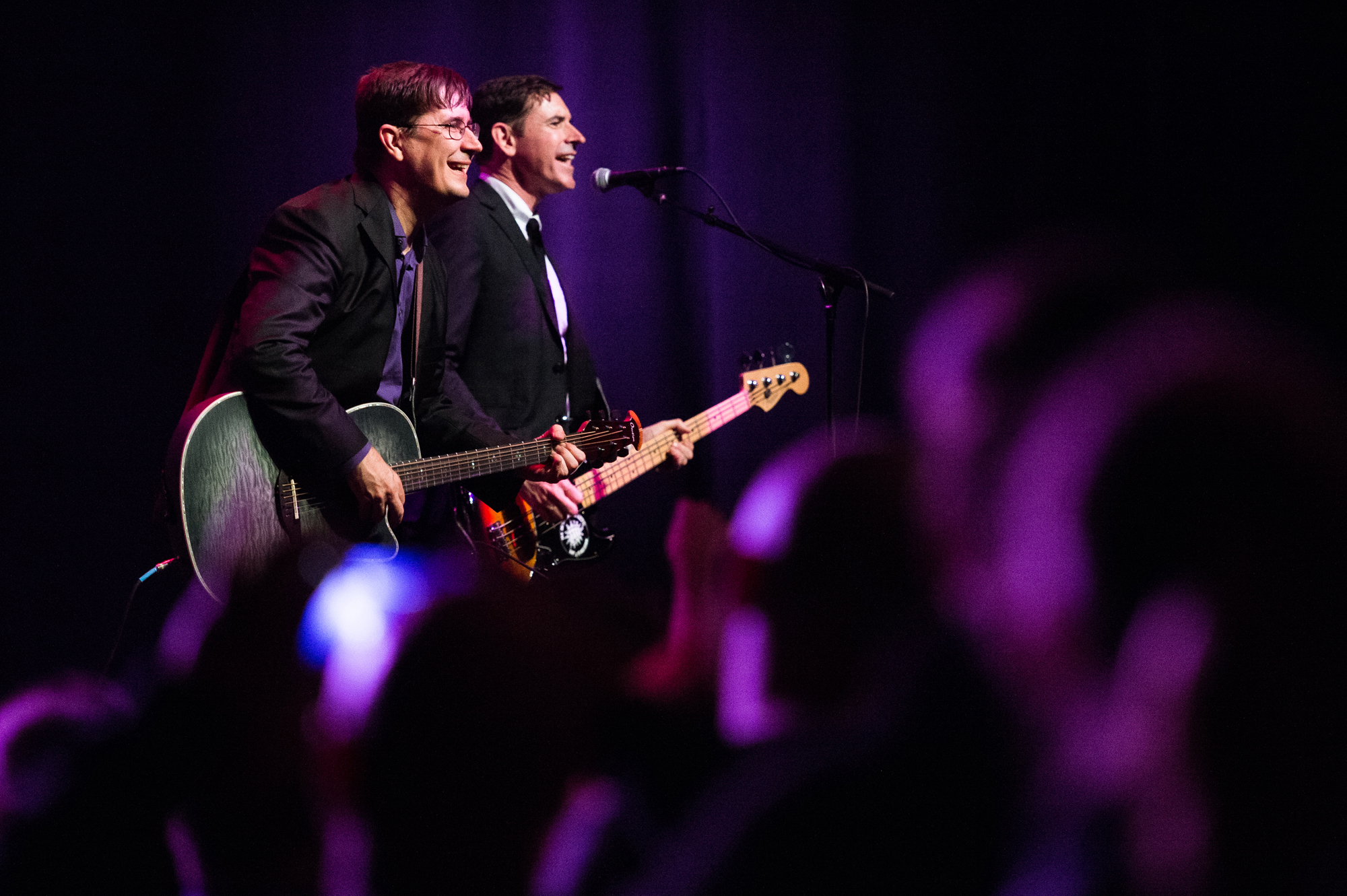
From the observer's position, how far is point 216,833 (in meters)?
0.86

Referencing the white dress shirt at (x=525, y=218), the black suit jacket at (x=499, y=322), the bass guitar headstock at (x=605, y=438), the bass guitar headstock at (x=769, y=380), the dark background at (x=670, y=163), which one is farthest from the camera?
the bass guitar headstock at (x=769, y=380)

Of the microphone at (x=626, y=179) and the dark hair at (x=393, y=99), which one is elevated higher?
the dark hair at (x=393, y=99)

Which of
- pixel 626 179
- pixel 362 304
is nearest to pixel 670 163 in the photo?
pixel 626 179

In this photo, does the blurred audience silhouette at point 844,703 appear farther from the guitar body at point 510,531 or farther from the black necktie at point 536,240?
the black necktie at point 536,240

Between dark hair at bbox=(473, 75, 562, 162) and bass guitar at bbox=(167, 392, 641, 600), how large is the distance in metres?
1.08

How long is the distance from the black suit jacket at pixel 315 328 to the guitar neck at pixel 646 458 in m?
0.63

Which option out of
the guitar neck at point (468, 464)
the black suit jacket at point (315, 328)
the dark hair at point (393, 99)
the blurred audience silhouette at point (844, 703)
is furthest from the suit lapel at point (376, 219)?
the blurred audience silhouette at point (844, 703)

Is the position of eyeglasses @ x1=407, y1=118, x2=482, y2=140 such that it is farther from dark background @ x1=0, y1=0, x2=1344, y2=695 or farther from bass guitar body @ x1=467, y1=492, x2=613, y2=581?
bass guitar body @ x1=467, y1=492, x2=613, y2=581

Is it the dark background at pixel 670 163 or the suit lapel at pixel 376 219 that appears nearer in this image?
the suit lapel at pixel 376 219

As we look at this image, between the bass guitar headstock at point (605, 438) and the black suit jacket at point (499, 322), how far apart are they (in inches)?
2.0

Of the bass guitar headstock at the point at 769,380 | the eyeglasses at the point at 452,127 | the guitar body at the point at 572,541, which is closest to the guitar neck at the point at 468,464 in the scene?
the guitar body at the point at 572,541

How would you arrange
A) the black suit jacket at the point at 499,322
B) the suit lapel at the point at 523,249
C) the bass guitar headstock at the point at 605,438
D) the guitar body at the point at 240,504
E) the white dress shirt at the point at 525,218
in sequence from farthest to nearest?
the white dress shirt at the point at 525,218, the suit lapel at the point at 523,249, the black suit jacket at the point at 499,322, the bass guitar headstock at the point at 605,438, the guitar body at the point at 240,504

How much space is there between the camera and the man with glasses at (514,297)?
254cm

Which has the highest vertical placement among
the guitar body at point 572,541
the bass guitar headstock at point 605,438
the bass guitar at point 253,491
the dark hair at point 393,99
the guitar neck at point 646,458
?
the dark hair at point 393,99
